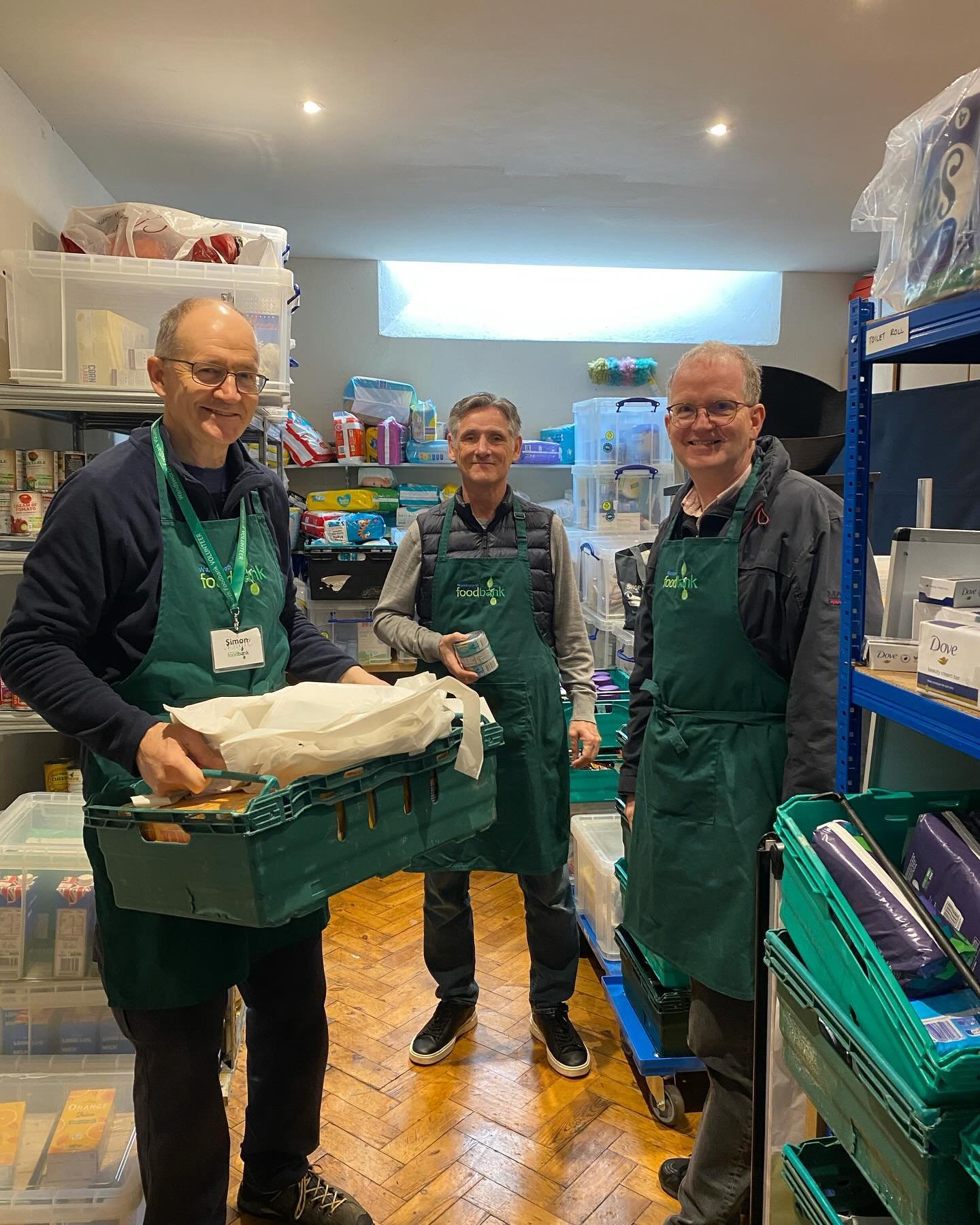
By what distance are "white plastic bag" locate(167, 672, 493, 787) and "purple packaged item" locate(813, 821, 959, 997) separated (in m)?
0.59

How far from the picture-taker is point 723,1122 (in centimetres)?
168

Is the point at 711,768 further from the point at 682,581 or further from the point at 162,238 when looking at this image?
the point at 162,238

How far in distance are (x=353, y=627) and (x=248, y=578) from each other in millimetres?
2823

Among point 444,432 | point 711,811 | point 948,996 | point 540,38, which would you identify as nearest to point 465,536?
point 711,811

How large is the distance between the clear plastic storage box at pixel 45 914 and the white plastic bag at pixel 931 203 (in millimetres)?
2164

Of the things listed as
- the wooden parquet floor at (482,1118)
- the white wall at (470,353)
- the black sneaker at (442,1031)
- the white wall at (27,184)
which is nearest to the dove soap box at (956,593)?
the wooden parquet floor at (482,1118)

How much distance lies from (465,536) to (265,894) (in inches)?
56.6

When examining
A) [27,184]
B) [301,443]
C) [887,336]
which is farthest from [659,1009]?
[301,443]

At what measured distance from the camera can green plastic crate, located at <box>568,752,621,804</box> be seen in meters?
3.38

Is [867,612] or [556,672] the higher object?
[867,612]

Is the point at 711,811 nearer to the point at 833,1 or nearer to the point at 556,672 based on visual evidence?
the point at 556,672

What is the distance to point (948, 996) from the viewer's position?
3.14ft

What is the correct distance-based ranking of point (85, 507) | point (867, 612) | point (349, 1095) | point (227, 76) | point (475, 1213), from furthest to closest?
point (227, 76), point (349, 1095), point (475, 1213), point (85, 507), point (867, 612)

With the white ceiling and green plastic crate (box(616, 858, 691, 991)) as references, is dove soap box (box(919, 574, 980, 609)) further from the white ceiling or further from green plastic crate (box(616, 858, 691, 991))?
the white ceiling
